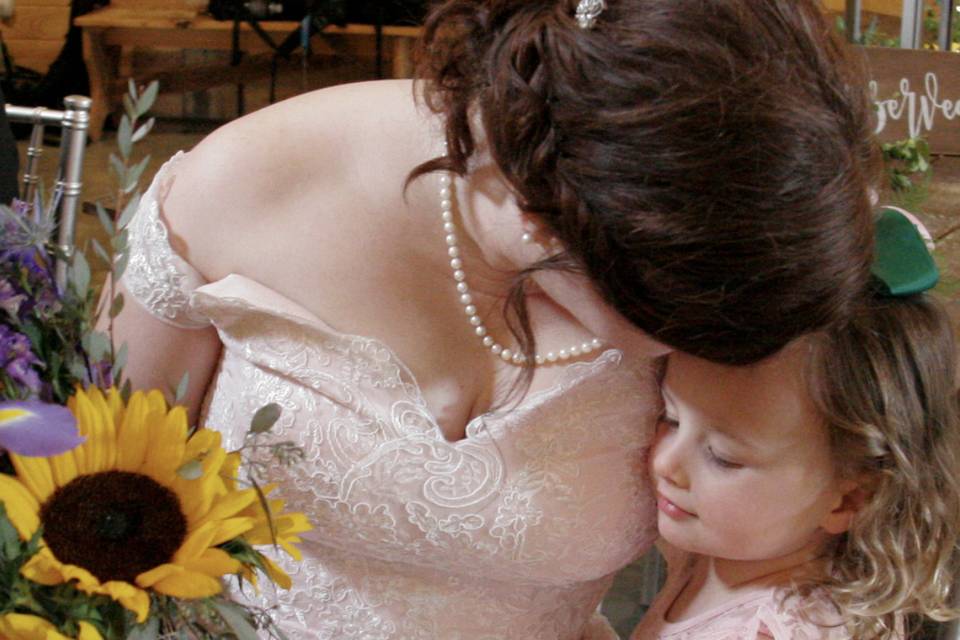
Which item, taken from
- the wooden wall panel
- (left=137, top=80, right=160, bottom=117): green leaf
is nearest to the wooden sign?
(left=137, top=80, right=160, bottom=117): green leaf

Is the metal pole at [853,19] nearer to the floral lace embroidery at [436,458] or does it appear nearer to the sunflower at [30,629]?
the floral lace embroidery at [436,458]

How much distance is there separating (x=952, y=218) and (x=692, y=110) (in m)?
0.82

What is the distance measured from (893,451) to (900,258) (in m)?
0.18

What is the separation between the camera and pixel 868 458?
1102 mm

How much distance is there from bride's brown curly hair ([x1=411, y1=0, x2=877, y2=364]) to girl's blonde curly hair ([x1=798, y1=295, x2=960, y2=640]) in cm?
18

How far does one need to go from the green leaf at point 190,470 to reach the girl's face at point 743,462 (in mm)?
548

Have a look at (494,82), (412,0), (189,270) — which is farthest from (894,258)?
(412,0)

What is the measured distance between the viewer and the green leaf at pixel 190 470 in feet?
2.09

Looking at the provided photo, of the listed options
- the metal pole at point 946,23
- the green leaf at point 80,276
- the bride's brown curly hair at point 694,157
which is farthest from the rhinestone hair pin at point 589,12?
the metal pole at point 946,23

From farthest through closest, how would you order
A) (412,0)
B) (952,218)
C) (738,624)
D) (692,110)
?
(412,0), (952,218), (738,624), (692,110)

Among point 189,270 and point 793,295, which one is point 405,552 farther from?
point 793,295

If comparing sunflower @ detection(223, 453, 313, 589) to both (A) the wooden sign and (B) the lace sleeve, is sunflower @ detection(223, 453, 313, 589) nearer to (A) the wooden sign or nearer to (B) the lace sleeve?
(B) the lace sleeve

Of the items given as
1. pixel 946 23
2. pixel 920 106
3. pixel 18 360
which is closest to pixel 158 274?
pixel 18 360

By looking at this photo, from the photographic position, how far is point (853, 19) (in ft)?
6.52
